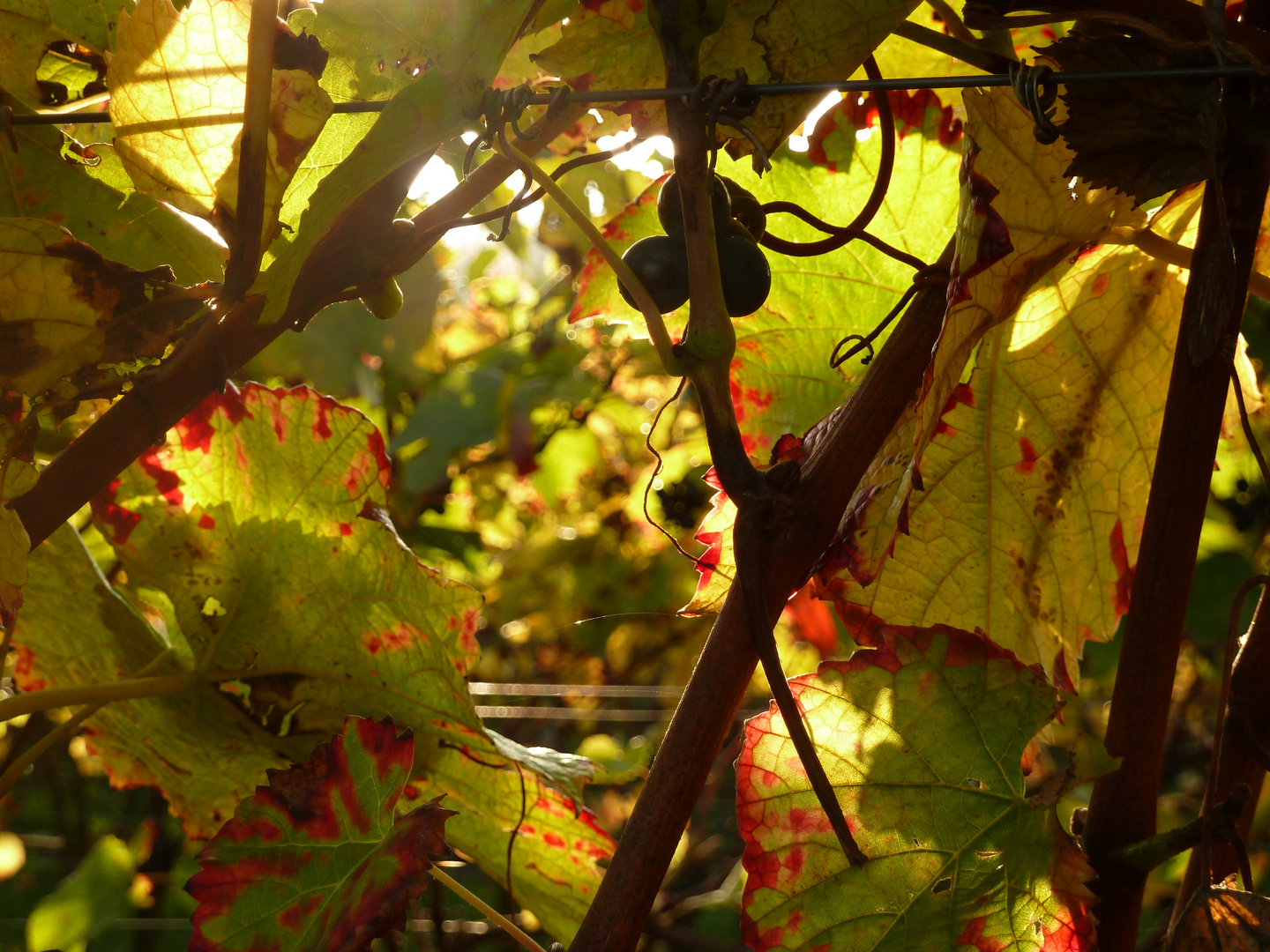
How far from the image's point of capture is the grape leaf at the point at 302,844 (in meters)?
0.48

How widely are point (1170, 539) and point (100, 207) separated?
541 millimetres

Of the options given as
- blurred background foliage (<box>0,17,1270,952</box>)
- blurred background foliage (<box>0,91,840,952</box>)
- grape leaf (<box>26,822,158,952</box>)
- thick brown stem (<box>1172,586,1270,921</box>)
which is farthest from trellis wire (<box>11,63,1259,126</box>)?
grape leaf (<box>26,822,158,952</box>)

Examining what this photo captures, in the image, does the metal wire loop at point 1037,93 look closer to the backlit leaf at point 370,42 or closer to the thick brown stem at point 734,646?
the thick brown stem at point 734,646

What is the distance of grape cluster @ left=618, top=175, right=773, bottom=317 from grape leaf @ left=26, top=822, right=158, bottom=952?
1249mm

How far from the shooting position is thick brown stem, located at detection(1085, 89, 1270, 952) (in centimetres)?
45

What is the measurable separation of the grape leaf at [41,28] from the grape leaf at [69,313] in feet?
0.49

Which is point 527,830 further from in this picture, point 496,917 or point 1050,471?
point 1050,471

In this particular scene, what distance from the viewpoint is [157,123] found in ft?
1.56

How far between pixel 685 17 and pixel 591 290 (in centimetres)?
29

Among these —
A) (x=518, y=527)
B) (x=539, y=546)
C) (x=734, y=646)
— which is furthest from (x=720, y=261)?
(x=518, y=527)

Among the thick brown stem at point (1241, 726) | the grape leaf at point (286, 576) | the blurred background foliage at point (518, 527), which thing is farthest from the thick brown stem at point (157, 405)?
the blurred background foliage at point (518, 527)

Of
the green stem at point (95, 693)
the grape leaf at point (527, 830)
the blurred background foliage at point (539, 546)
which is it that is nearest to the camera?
the green stem at point (95, 693)

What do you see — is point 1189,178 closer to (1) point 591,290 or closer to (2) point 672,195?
(2) point 672,195

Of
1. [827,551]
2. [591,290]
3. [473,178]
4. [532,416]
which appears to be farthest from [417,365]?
[827,551]
